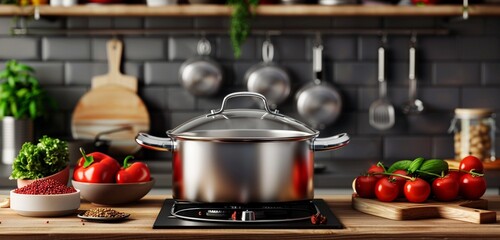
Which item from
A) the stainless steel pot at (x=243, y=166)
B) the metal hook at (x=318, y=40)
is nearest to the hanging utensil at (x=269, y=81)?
the metal hook at (x=318, y=40)

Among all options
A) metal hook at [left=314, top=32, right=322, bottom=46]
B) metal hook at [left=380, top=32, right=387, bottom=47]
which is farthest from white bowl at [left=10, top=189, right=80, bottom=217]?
metal hook at [left=380, top=32, right=387, bottom=47]

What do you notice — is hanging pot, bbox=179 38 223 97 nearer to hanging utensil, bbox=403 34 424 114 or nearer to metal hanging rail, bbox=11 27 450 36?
metal hanging rail, bbox=11 27 450 36

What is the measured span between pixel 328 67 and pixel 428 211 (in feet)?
6.62

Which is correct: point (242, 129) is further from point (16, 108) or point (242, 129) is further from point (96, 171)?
point (16, 108)

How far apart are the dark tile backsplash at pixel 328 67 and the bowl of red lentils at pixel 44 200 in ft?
6.22

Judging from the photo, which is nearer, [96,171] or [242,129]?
[242,129]

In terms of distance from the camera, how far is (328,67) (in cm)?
387

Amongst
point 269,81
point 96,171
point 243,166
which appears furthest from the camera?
point 269,81

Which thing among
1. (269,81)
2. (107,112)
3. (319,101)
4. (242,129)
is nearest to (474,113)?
(319,101)

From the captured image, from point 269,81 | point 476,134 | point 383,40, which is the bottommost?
point 476,134

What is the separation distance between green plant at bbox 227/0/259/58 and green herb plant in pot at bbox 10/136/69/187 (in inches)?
62.6

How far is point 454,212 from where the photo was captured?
1.89 meters

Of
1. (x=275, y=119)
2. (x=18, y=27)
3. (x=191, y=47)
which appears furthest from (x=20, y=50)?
(x=275, y=119)

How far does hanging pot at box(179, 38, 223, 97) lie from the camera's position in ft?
12.4
